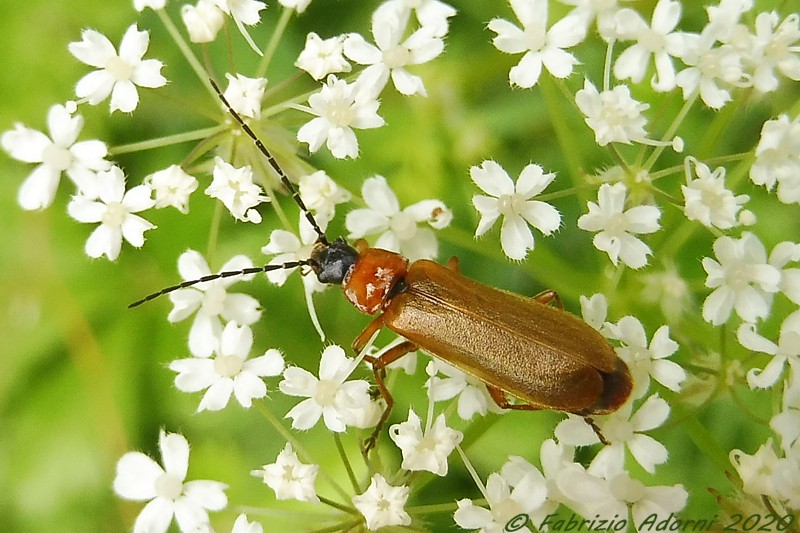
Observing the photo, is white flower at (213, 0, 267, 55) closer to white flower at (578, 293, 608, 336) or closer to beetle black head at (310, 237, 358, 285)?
beetle black head at (310, 237, 358, 285)

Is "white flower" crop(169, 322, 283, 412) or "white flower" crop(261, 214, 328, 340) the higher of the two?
"white flower" crop(261, 214, 328, 340)

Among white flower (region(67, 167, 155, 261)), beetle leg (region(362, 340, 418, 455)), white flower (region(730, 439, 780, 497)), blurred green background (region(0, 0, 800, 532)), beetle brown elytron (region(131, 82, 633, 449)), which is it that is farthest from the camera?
blurred green background (region(0, 0, 800, 532))

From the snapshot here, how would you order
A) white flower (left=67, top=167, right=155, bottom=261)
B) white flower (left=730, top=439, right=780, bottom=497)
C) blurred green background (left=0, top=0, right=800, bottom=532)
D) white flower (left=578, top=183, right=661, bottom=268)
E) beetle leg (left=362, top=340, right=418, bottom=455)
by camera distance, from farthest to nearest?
blurred green background (left=0, top=0, right=800, bottom=532), white flower (left=67, top=167, right=155, bottom=261), beetle leg (left=362, top=340, right=418, bottom=455), white flower (left=578, top=183, right=661, bottom=268), white flower (left=730, top=439, right=780, bottom=497)

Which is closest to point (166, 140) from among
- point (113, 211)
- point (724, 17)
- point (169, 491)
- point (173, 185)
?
point (173, 185)

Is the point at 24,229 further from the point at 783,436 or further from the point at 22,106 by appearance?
the point at 783,436

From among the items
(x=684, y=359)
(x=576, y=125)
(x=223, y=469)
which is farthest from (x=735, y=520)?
(x=223, y=469)

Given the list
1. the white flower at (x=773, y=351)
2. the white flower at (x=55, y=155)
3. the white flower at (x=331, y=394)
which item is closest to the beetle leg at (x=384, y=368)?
the white flower at (x=331, y=394)

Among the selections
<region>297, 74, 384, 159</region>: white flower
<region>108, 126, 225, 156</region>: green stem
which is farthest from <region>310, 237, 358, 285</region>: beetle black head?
<region>108, 126, 225, 156</region>: green stem
